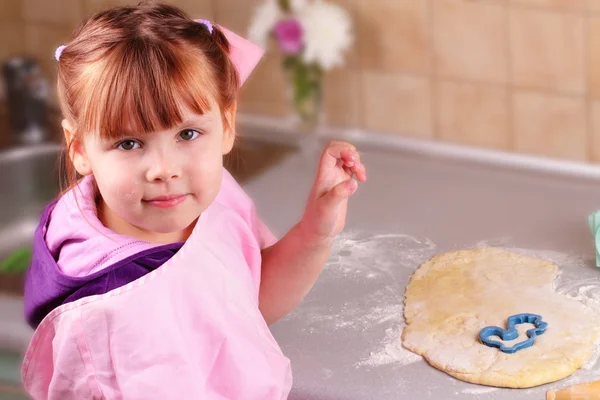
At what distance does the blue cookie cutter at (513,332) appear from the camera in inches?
43.0

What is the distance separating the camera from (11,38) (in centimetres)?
204

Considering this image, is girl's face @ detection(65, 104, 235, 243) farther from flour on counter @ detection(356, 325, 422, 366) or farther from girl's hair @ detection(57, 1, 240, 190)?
flour on counter @ detection(356, 325, 422, 366)

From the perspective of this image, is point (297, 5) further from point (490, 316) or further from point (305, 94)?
point (490, 316)

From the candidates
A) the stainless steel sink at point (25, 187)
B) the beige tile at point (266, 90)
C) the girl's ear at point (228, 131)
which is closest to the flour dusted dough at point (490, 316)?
the girl's ear at point (228, 131)

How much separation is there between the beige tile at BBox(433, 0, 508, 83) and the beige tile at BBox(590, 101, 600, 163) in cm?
14

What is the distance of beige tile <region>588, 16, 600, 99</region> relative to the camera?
5.21 ft

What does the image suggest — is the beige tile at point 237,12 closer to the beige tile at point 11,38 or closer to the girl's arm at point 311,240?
the beige tile at point 11,38

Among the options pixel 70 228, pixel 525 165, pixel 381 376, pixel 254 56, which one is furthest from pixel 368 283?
pixel 525 165

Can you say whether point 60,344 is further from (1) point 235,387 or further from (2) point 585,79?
(2) point 585,79

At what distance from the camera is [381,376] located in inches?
42.3

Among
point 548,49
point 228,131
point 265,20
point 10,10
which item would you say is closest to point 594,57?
point 548,49

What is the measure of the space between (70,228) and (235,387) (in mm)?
210

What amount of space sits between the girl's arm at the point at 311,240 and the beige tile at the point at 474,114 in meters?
0.65

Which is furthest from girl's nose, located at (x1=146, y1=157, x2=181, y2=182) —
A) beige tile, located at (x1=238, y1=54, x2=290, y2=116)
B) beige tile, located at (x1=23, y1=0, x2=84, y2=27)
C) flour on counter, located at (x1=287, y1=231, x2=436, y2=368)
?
beige tile, located at (x1=23, y1=0, x2=84, y2=27)
